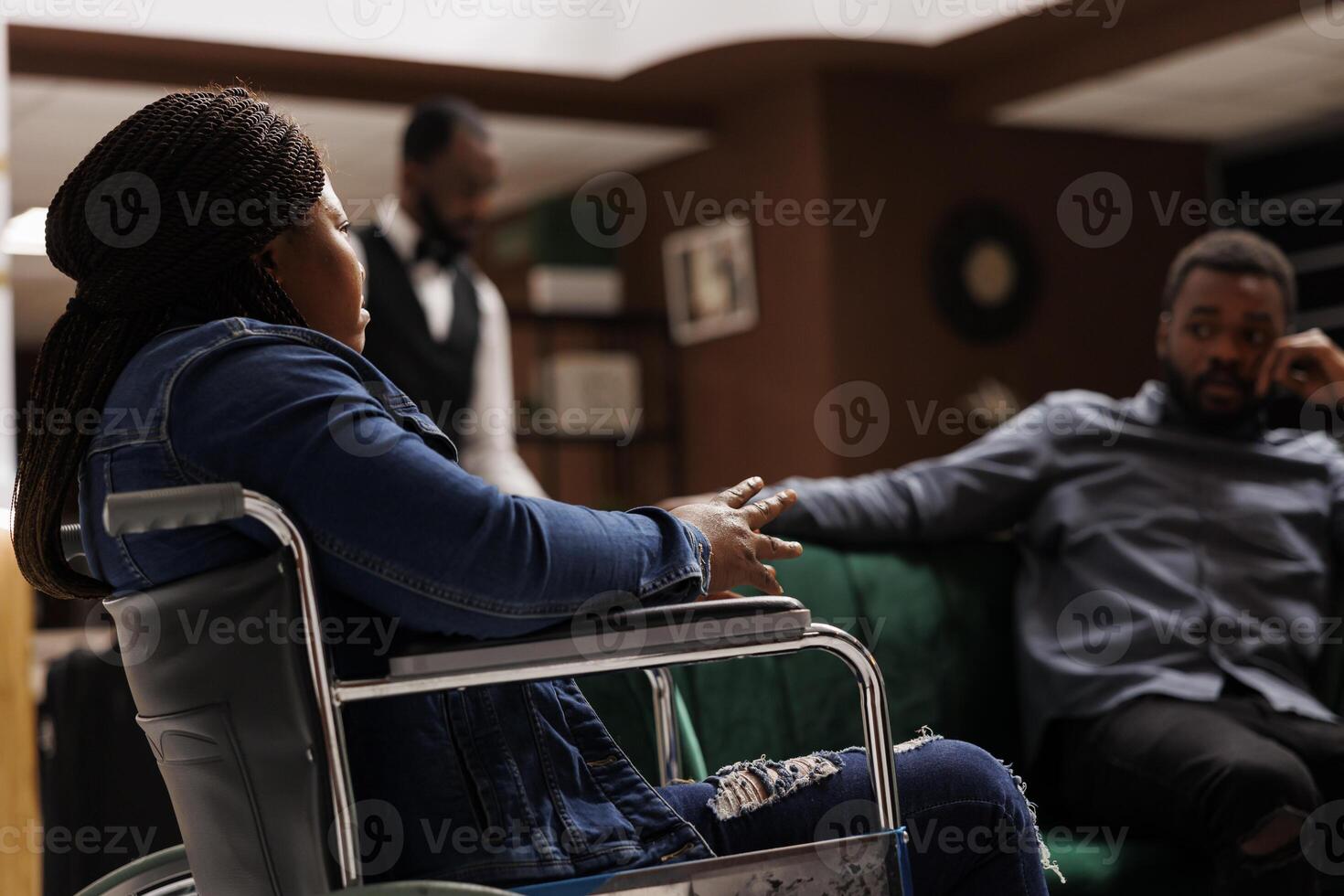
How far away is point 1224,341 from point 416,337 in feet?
Result: 5.35

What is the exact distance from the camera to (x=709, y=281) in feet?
24.3

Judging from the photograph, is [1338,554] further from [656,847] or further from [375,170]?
[375,170]

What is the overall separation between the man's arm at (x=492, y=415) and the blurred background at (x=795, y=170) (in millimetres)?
2958

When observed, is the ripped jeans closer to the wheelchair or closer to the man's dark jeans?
the wheelchair

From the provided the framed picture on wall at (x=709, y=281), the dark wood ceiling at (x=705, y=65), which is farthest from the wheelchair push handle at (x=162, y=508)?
the framed picture on wall at (x=709, y=281)

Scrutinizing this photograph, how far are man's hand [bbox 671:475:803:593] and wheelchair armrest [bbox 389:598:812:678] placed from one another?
0.29 ft

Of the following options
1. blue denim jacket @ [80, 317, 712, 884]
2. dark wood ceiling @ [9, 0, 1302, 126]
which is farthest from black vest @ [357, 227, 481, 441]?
dark wood ceiling @ [9, 0, 1302, 126]

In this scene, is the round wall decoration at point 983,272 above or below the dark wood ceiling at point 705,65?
below

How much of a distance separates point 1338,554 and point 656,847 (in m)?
1.72

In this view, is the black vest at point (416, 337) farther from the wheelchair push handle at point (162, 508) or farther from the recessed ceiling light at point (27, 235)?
the wheelchair push handle at point (162, 508)

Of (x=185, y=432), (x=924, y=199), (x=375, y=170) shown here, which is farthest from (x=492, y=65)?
(x=185, y=432)

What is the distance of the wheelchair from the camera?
44.5 inches

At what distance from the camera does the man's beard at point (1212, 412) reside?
2.58 metres

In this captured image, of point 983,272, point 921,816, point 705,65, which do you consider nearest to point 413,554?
point 921,816
